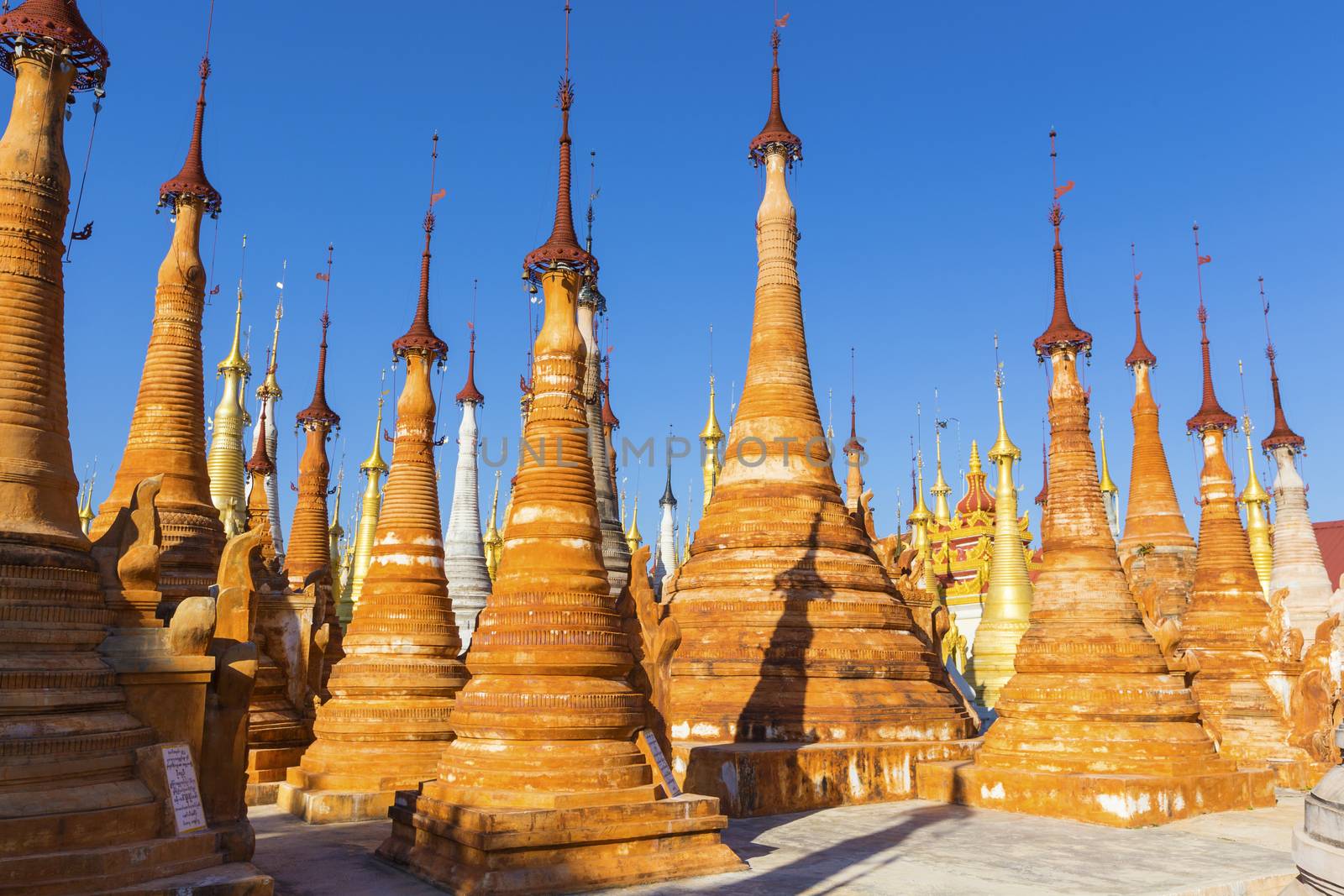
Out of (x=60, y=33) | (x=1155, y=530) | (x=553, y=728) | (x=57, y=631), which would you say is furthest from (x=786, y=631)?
(x=1155, y=530)

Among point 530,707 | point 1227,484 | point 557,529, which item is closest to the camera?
point 530,707

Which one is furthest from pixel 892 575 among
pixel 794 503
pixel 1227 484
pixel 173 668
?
pixel 173 668

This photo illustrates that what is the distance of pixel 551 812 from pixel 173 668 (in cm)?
361

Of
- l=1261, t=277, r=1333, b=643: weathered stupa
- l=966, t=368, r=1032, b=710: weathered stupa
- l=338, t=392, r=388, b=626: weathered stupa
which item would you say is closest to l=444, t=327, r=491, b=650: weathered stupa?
l=338, t=392, r=388, b=626: weathered stupa

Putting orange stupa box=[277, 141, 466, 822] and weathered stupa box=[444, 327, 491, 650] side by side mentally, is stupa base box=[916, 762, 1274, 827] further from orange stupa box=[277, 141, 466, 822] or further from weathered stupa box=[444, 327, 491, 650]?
weathered stupa box=[444, 327, 491, 650]

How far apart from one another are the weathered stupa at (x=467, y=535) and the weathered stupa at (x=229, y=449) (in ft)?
19.5

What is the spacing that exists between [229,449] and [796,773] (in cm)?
2088

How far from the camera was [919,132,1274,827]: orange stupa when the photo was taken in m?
14.0

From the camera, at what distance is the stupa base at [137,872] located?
7.52 meters

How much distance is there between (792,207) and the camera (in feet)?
70.5

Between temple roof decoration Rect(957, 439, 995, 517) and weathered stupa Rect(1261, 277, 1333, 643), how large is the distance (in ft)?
66.4

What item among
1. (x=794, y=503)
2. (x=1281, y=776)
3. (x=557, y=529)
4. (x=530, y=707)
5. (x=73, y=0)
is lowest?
(x=1281, y=776)

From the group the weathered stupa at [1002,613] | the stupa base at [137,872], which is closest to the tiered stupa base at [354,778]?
the stupa base at [137,872]

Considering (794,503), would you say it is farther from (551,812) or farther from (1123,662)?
(551,812)
